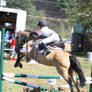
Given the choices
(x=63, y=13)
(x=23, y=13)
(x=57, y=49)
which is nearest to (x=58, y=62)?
(x=57, y=49)

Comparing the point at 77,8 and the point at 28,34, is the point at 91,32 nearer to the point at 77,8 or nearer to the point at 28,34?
the point at 77,8

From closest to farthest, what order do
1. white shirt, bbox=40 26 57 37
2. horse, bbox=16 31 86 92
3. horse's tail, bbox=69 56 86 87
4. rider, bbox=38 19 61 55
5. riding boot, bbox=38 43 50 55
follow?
horse's tail, bbox=69 56 86 87 → horse, bbox=16 31 86 92 → riding boot, bbox=38 43 50 55 → rider, bbox=38 19 61 55 → white shirt, bbox=40 26 57 37

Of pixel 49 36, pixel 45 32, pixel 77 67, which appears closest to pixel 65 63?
pixel 77 67

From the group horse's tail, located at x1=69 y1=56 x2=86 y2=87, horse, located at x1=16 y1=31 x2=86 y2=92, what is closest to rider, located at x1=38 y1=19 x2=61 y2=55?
horse, located at x1=16 y1=31 x2=86 y2=92

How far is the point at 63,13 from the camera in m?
68.1

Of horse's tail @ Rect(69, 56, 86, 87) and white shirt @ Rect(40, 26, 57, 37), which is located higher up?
white shirt @ Rect(40, 26, 57, 37)

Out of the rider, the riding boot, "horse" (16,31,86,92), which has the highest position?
the rider

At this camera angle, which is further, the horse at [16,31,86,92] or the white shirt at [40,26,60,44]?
the white shirt at [40,26,60,44]

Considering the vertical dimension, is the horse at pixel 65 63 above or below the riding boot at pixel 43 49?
below

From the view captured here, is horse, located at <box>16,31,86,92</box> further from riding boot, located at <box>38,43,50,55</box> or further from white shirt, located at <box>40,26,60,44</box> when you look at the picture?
white shirt, located at <box>40,26,60,44</box>

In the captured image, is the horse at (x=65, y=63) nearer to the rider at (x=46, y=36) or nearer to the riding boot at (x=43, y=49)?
the riding boot at (x=43, y=49)

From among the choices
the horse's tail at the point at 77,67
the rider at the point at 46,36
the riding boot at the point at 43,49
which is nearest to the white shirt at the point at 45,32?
the rider at the point at 46,36

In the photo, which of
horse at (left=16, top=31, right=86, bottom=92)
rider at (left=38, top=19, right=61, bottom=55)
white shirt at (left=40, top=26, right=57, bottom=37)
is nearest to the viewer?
horse at (left=16, top=31, right=86, bottom=92)

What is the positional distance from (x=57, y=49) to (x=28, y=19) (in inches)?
1617
